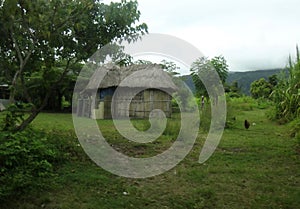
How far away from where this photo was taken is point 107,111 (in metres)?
15.2

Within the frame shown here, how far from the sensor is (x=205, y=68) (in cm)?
1223

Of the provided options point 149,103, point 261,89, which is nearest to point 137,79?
point 149,103

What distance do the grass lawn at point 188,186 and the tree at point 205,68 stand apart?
498cm

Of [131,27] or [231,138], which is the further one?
[231,138]

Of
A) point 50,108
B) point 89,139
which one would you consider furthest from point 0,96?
point 89,139

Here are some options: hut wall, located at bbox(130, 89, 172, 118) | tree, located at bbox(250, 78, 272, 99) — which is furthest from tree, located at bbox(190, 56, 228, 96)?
tree, located at bbox(250, 78, 272, 99)

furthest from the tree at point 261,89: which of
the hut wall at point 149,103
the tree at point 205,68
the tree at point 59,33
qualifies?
the tree at point 59,33

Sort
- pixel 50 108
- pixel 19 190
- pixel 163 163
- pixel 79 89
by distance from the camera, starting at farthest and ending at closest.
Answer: pixel 50 108 < pixel 79 89 < pixel 163 163 < pixel 19 190

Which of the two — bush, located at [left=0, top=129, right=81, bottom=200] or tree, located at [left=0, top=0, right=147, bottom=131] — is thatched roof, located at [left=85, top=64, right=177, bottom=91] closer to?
tree, located at [left=0, top=0, right=147, bottom=131]

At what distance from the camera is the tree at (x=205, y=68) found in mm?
11447

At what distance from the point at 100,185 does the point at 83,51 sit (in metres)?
2.75

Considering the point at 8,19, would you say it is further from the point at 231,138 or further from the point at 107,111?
the point at 107,111

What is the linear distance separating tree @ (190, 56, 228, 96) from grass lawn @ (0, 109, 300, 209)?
4.98 metres

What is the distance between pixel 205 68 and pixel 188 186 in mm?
8247
